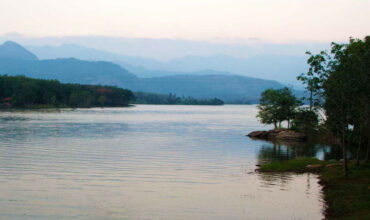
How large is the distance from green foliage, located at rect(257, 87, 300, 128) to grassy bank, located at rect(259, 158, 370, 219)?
38.1 m

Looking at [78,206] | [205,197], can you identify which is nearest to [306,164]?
[205,197]

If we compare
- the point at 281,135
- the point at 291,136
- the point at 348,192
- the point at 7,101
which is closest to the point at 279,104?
the point at 281,135

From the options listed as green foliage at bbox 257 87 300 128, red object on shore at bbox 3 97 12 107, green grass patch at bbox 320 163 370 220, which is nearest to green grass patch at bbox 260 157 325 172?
green grass patch at bbox 320 163 370 220

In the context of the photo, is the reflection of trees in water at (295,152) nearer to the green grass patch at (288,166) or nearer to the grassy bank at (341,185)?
the green grass patch at (288,166)

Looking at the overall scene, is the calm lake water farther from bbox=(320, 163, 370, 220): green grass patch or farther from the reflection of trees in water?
bbox=(320, 163, 370, 220): green grass patch

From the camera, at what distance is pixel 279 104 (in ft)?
258

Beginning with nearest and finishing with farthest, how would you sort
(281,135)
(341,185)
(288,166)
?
(341,185), (288,166), (281,135)

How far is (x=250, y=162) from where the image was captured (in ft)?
141

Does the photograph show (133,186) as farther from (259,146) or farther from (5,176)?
(259,146)

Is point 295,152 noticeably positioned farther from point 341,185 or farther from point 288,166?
point 341,185

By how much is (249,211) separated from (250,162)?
2002 cm

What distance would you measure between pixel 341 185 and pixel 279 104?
51.3 meters

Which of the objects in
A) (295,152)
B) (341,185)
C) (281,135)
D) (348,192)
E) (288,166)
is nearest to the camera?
(348,192)

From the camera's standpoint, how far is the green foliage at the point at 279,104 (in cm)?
7788
